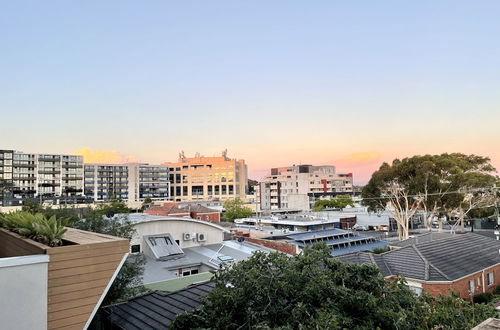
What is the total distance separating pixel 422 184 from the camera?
1281 inches

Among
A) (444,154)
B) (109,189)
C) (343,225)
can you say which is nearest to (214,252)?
(444,154)

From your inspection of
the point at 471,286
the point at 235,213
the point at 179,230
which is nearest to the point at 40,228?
the point at 179,230

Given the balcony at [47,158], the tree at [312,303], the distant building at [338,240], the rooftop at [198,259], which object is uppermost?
the balcony at [47,158]

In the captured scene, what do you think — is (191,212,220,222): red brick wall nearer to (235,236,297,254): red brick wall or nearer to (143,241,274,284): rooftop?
(235,236,297,254): red brick wall

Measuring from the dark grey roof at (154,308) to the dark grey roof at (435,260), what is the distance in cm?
1232

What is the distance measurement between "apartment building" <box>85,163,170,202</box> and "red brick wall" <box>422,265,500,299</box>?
3822 inches

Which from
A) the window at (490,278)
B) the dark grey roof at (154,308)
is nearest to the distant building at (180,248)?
the dark grey roof at (154,308)

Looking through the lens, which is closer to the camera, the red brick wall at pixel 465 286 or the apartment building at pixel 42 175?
the red brick wall at pixel 465 286

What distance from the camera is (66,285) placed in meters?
5.91

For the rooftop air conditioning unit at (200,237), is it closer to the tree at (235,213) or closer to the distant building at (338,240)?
the distant building at (338,240)

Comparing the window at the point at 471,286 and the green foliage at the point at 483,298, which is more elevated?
the window at the point at 471,286

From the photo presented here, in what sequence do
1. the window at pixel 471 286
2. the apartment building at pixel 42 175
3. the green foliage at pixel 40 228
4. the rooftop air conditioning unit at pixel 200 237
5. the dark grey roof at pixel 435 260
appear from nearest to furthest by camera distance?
the green foliage at pixel 40 228 → the dark grey roof at pixel 435 260 → the window at pixel 471 286 → the rooftop air conditioning unit at pixel 200 237 → the apartment building at pixel 42 175

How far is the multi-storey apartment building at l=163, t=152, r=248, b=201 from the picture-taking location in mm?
117125

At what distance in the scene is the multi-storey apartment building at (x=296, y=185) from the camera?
9344 cm
